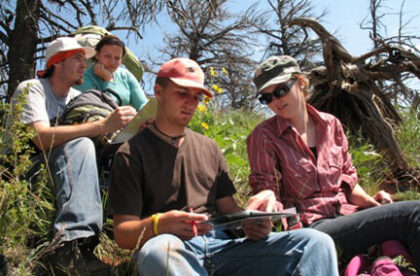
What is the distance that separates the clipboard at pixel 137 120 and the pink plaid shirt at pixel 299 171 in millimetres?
665

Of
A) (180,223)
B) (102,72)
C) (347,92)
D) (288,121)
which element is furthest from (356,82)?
(180,223)

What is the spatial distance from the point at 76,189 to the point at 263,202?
106 cm

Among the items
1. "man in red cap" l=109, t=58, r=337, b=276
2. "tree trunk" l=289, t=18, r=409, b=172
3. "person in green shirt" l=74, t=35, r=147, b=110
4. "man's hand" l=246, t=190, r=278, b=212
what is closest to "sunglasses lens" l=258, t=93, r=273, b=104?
"man in red cap" l=109, t=58, r=337, b=276

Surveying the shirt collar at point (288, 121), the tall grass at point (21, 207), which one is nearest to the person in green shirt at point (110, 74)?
the tall grass at point (21, 207)

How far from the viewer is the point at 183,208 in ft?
7.35

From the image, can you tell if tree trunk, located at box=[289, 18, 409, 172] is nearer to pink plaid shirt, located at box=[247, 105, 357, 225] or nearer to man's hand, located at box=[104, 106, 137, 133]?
pink plaid shirt, located at box=[247, 105, 357, 225]

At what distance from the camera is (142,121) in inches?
104

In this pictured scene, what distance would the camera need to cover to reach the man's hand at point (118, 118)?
267 centimetres

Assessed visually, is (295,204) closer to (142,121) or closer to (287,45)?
(142,121)

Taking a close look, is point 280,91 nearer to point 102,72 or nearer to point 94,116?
point 94,116

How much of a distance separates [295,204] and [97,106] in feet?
4.82

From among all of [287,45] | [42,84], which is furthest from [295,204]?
[287,45]

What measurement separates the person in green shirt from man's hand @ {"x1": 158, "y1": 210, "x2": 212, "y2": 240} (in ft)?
5.53

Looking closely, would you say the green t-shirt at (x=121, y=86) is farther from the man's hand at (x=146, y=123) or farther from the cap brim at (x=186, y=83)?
the cap brim at (x=186, y=83)
